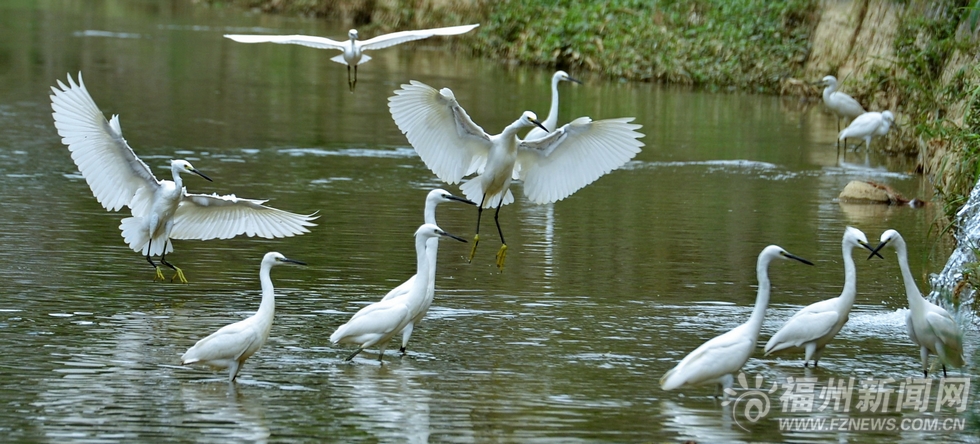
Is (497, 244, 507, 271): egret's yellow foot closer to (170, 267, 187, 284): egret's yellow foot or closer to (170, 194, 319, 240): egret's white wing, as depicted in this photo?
(170, 194, 319, 240): egret's white wing

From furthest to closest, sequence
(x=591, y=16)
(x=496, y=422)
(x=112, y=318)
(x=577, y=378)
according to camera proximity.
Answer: (x=591, y=16), (x=112, y=318), (x=577, y=378), (x=496, y=422)

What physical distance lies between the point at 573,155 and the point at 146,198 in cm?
358

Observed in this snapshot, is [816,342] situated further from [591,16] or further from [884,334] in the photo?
[591,16]

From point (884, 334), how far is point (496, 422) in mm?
3708

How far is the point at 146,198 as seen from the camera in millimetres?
10578

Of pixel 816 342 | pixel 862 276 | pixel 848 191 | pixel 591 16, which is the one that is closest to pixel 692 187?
pixel 848 191

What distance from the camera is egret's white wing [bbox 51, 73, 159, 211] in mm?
9930

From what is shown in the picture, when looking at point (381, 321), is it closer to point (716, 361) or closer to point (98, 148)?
point (716, 361)

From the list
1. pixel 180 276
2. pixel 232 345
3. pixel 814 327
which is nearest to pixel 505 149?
pixel 180 276

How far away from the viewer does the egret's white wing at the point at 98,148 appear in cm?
993

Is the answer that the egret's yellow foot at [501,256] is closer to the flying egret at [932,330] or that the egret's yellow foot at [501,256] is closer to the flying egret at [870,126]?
the flying egret at [932,330]

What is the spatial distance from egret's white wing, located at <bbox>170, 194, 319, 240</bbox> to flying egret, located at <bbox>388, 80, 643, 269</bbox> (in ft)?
3.99

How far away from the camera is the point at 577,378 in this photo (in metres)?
8.17

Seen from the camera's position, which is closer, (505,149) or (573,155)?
(505,149)
